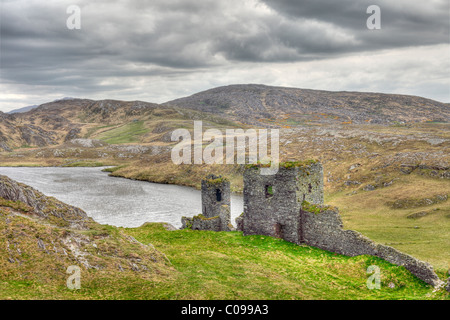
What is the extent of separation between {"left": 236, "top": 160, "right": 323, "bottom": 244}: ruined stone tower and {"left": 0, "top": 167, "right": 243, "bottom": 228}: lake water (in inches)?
1032

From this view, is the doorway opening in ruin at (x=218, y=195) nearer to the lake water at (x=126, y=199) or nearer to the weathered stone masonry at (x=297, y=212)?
the weathered stone masonry at (x=297, y=212)

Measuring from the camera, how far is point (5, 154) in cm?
17738

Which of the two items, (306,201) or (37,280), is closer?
(37,280)

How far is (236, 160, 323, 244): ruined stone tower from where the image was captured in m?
26.6

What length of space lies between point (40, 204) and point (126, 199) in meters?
54.5

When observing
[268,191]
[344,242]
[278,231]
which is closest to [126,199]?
[268,191]

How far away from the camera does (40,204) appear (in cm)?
2241

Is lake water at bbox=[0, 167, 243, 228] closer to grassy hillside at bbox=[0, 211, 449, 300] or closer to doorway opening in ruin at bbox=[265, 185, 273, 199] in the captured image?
doorway opening in ruin at bbox=[265, 185, 273, 199]

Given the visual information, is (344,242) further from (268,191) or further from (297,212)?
(268,191)
